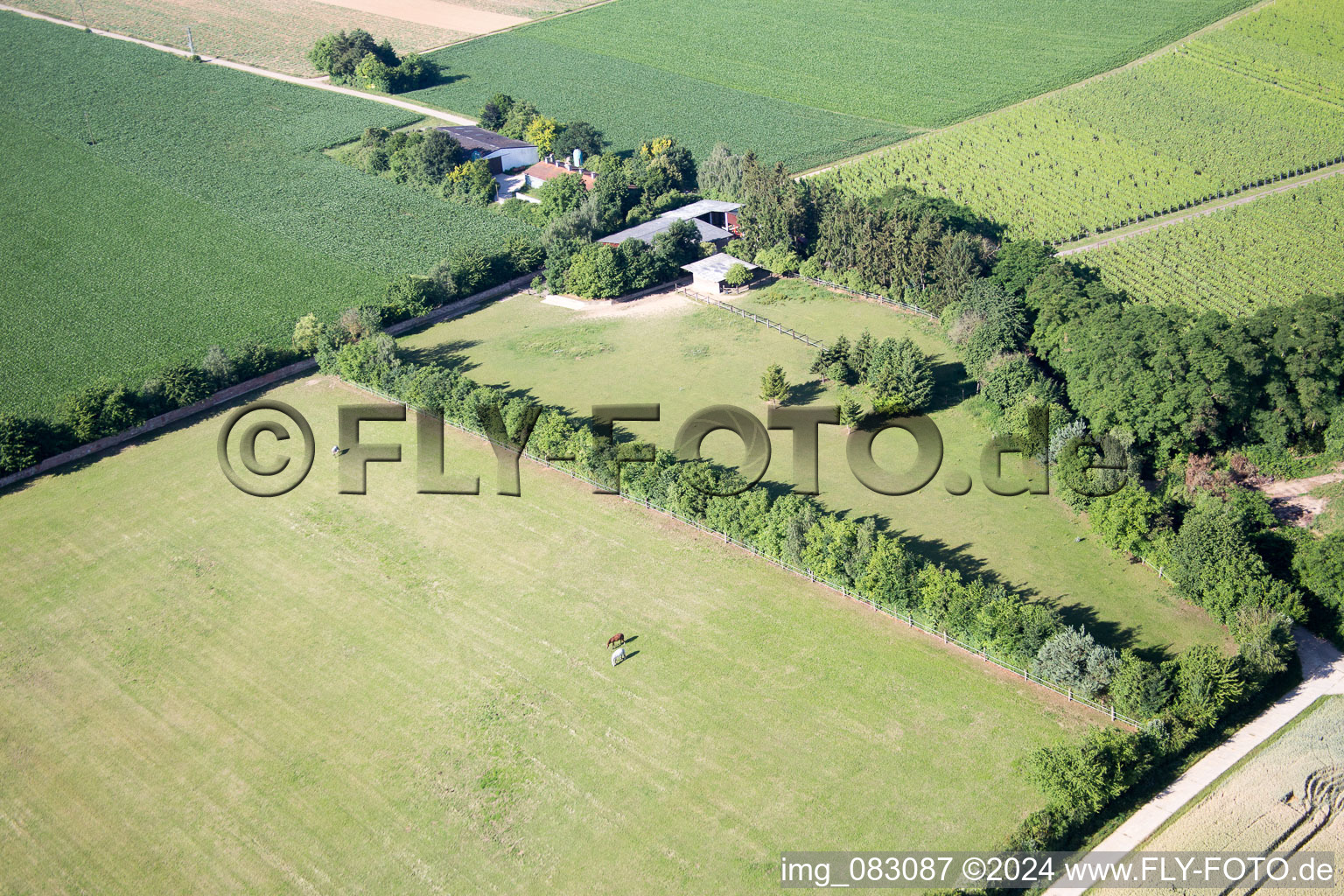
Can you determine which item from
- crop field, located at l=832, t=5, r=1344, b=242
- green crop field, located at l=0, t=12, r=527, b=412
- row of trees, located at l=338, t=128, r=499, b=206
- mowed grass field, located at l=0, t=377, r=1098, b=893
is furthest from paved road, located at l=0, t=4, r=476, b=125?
mowed grass field, located at l=0, t=377, r=1098, b=893

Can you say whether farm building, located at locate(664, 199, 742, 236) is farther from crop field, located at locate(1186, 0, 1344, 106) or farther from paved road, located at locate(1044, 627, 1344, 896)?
crop field, located at locate(1186, 0, 1344, 106)

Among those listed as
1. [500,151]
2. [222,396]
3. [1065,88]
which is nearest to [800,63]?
[1065,88]

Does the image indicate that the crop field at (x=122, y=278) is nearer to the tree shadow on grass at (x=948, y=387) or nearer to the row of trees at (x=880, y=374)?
the row of trees at (x=880, y=374)

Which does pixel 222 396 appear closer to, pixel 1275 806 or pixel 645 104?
pixel 1275 806

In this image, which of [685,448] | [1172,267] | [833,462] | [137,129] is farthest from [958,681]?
[137,129]

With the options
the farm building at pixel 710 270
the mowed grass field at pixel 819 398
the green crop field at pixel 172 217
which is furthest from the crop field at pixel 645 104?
the mowed grass field at pixel 819 398

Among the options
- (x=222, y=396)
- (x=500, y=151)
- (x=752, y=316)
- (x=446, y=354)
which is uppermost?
(x=500, y=151)
